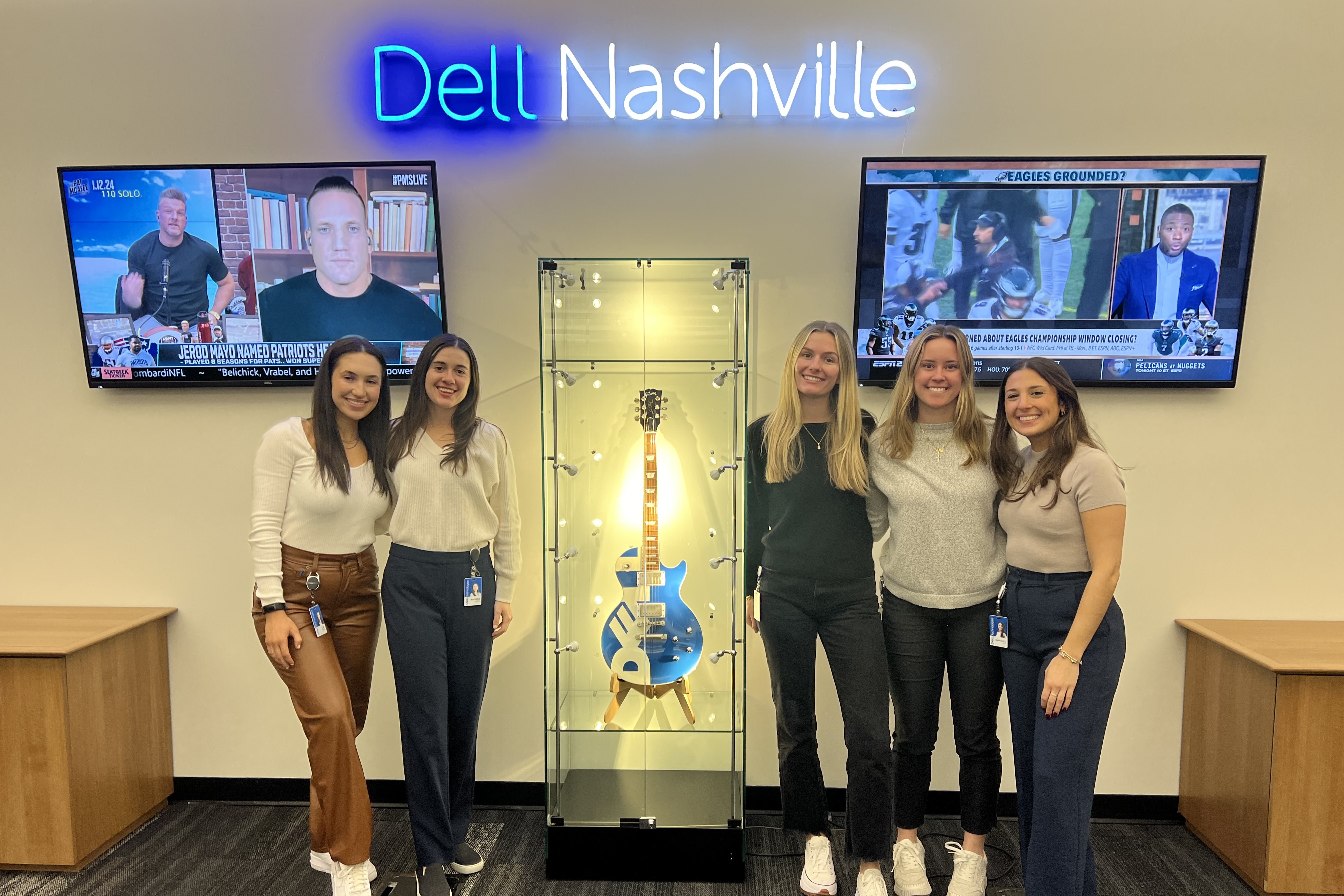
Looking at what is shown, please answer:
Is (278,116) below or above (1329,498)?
above

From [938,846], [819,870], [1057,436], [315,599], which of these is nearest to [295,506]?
[315,599]

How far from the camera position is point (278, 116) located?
2.94 m

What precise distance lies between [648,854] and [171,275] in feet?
8.88

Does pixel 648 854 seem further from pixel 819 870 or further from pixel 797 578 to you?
pixel 797 578

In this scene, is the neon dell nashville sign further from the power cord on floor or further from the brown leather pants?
the power cord on floor

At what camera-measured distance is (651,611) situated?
2.50 meters

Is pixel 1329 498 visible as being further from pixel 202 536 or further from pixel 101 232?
pixel 101 232

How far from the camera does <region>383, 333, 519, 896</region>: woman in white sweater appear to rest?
225 centimetres

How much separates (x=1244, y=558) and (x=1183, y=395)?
26.5 inches

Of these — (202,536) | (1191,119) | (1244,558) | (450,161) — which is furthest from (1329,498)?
(202,536)

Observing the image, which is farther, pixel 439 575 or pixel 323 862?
pixel 323 862

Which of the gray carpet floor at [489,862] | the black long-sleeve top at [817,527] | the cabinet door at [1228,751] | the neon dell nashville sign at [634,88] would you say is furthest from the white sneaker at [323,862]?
the cabinet door at [1228,751]

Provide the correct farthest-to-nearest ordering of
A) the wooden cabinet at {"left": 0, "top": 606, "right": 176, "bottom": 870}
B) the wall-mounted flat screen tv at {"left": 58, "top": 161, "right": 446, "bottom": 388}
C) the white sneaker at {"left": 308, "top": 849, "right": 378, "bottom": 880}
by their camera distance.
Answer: the wall-mounted flat screen tv at {"left": 58, "top": 161, "right": 446, "bottom": 388}
the wooden cabinet at {"left": 0, "top": 606, "right": 176, "bottom": 870}
the white sneaker at {"left": 308, "top": 849, "right": 378, "bottom": 880}

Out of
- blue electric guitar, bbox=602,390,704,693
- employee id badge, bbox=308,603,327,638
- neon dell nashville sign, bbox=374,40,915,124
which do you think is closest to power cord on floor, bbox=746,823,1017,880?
blue electric guitar, bbox=602,390,704,693
